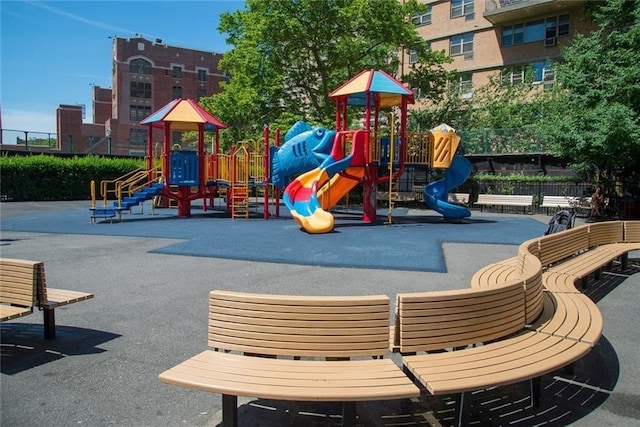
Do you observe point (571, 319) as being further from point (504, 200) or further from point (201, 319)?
point (504, 200)

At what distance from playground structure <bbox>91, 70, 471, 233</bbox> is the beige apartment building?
15.2 metres

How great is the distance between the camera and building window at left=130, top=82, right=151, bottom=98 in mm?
61781

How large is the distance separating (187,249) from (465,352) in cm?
872

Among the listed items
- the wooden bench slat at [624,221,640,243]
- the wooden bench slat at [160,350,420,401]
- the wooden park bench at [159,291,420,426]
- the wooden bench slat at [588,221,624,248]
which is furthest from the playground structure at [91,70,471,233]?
the wooden bench slat at [160,350,420,401]

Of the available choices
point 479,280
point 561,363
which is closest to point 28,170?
point 479,280

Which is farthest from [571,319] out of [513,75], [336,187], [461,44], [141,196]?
[461,44]

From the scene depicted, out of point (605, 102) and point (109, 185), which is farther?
point (109, 185)

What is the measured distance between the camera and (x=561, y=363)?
148 inches

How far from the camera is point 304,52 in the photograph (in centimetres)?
2778

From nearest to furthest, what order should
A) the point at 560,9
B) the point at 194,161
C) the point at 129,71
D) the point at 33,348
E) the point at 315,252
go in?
1. the point at 33,348
2. the point at 315,252
3. the point at 194,161
4. the point at 560,9
5. the point at 129,71

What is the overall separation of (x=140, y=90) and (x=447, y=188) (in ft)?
174

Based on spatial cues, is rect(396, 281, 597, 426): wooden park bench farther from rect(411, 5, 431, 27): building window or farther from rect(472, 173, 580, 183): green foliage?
rect(411, 5, 431, 27): building window

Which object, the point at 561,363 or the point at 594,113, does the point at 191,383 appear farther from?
the point at 594,113

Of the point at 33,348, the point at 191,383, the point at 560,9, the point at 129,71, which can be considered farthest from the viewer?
the point at 129,71
